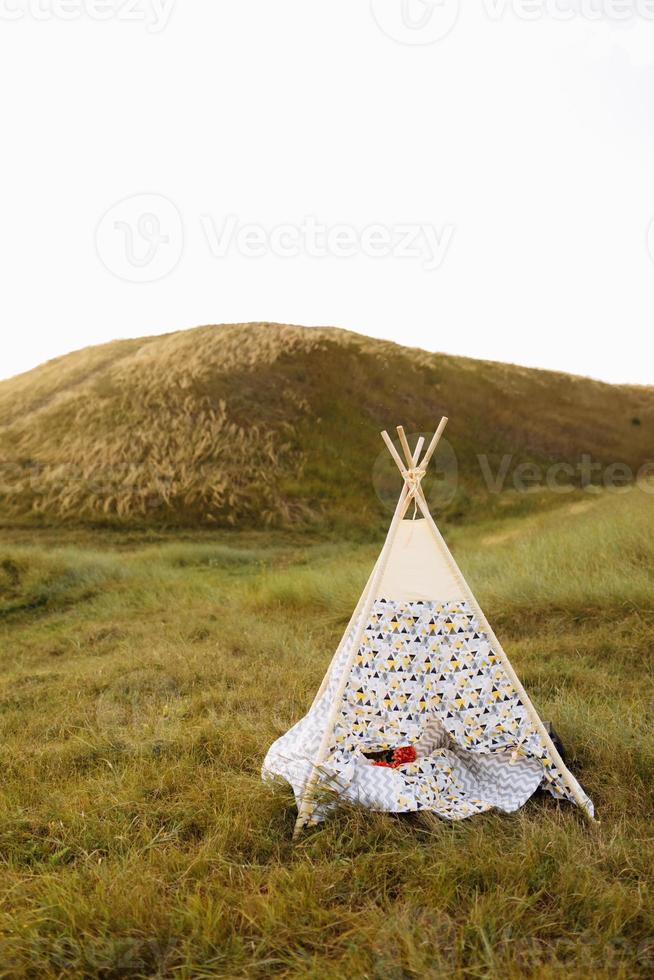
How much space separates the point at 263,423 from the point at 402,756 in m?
18.9

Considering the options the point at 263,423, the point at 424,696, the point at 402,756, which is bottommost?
the point at 402,756

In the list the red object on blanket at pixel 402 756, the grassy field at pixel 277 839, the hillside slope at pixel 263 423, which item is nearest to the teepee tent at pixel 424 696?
the red object on blanket at pixel 402 756

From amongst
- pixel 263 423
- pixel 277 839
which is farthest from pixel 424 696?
pixel 263 423

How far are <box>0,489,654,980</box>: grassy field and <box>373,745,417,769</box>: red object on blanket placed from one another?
1.54ft

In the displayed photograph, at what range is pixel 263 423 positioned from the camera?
72.8 feet

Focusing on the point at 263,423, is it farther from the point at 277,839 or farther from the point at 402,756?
the point at 277,839

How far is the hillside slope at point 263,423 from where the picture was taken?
18656mm

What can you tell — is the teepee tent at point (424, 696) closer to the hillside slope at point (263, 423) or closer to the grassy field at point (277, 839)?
the grassy field at point (277, 839)

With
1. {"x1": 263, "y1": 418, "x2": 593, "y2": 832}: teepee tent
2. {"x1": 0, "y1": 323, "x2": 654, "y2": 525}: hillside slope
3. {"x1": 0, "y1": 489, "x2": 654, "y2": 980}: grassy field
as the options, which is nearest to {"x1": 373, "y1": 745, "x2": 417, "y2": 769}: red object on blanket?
{"x1": 263, "y1": 418, "x2": 593, "y2": 832}: teepee tent

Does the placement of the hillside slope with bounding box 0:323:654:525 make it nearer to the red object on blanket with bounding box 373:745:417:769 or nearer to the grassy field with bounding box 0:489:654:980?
the grassy field with bounding box 0:489:654:980

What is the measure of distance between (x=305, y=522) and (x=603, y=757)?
48.1 feet

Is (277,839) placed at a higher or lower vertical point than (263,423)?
lower

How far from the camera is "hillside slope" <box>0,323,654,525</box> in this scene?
1866 cm

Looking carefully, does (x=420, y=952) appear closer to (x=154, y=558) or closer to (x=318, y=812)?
(x=318, y=812)
